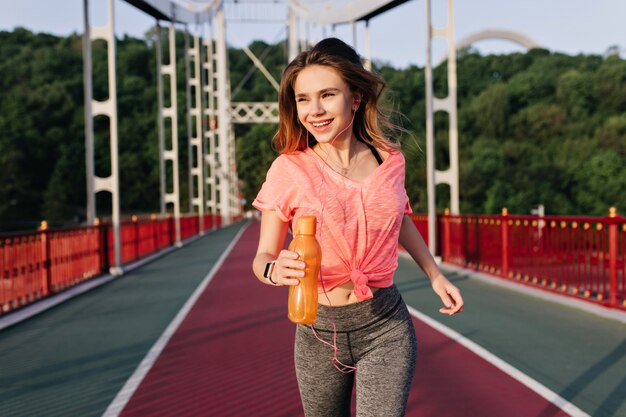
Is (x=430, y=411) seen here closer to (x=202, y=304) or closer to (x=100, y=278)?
(x=202, y=304)

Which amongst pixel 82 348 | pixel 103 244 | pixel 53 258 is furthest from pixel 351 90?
pixel 103 244

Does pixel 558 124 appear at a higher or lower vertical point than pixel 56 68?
lower

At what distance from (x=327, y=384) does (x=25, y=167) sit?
83411mm

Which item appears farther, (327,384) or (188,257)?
(188,257)

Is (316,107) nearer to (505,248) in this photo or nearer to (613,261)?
(613,261)

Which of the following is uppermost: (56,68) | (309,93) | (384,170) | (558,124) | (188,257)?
(56,68)

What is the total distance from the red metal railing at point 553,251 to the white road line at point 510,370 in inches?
90.7

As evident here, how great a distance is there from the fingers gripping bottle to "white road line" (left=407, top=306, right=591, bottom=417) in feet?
10.5

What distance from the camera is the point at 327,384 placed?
2.42 meters

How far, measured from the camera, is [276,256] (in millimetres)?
2365

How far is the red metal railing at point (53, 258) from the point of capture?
392 inches

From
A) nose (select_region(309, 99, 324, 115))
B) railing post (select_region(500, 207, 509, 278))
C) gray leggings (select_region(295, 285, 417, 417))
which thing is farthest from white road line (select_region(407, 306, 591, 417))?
railing post (select_region(500, 207, 509, 278))

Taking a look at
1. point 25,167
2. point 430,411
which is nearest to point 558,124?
point 25,167

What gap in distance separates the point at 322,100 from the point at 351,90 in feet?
0.39
